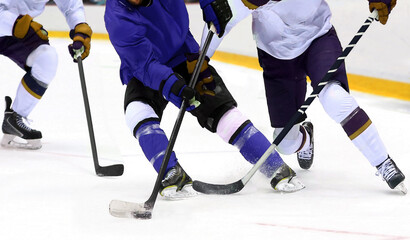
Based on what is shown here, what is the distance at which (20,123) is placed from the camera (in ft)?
10.6

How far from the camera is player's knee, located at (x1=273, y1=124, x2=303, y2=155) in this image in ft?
8.43

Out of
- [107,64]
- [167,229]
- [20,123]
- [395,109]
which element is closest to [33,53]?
[20,123]

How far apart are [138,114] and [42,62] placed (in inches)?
43.9

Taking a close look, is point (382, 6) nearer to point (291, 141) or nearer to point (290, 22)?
point (290, 22)

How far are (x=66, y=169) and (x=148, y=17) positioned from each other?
0.86 meters

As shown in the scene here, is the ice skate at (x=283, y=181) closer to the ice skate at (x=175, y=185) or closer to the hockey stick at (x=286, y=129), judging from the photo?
the hockey stick at (x=286, y=129)

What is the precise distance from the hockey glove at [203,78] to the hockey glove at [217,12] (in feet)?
0.51

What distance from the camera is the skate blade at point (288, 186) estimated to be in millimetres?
2248

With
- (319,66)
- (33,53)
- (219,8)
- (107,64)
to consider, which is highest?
(219,8)

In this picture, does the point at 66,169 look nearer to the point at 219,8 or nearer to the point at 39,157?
the point at 39,157

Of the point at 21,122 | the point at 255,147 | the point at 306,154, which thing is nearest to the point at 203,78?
the point at 255,147

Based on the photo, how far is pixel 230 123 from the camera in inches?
90.4

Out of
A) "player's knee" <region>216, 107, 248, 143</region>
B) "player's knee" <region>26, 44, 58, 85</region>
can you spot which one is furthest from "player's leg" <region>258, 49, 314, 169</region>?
"player's knee" <region>26, 44, 58, 85</region>

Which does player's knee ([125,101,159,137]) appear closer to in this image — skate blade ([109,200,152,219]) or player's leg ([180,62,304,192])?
player's leg ([180,62,304,192])
